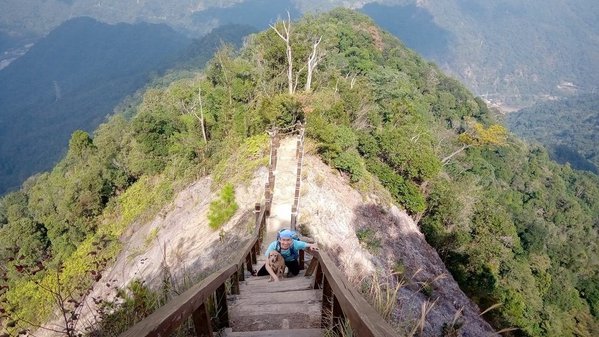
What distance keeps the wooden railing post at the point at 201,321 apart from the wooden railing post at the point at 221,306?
2.60 ft

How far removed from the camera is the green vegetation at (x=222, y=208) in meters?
13.0

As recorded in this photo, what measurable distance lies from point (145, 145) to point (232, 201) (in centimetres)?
1475

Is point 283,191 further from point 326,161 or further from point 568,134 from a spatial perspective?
point 568,134

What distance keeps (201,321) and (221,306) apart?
1068 mm

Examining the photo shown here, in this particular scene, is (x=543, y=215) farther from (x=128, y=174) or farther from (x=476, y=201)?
(x=128, y=174)

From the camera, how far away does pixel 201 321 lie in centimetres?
307

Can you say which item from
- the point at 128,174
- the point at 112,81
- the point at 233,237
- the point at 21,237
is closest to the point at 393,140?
the point at 233,237

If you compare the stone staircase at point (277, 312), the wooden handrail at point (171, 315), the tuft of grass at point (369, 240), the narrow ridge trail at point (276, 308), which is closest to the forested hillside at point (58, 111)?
the tuft of grass at point (369, 240)

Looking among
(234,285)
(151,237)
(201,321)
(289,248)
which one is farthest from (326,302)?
(151,237)

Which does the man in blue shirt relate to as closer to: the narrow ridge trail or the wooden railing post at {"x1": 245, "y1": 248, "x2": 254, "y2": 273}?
the narrow ridge trail

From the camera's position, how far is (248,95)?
87.2ft

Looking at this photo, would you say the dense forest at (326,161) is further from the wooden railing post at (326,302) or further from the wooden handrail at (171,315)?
the wooden handrail at (171,315)

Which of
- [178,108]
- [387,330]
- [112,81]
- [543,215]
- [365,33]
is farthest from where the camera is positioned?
[112,81]

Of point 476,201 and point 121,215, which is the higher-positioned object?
point 121,215
